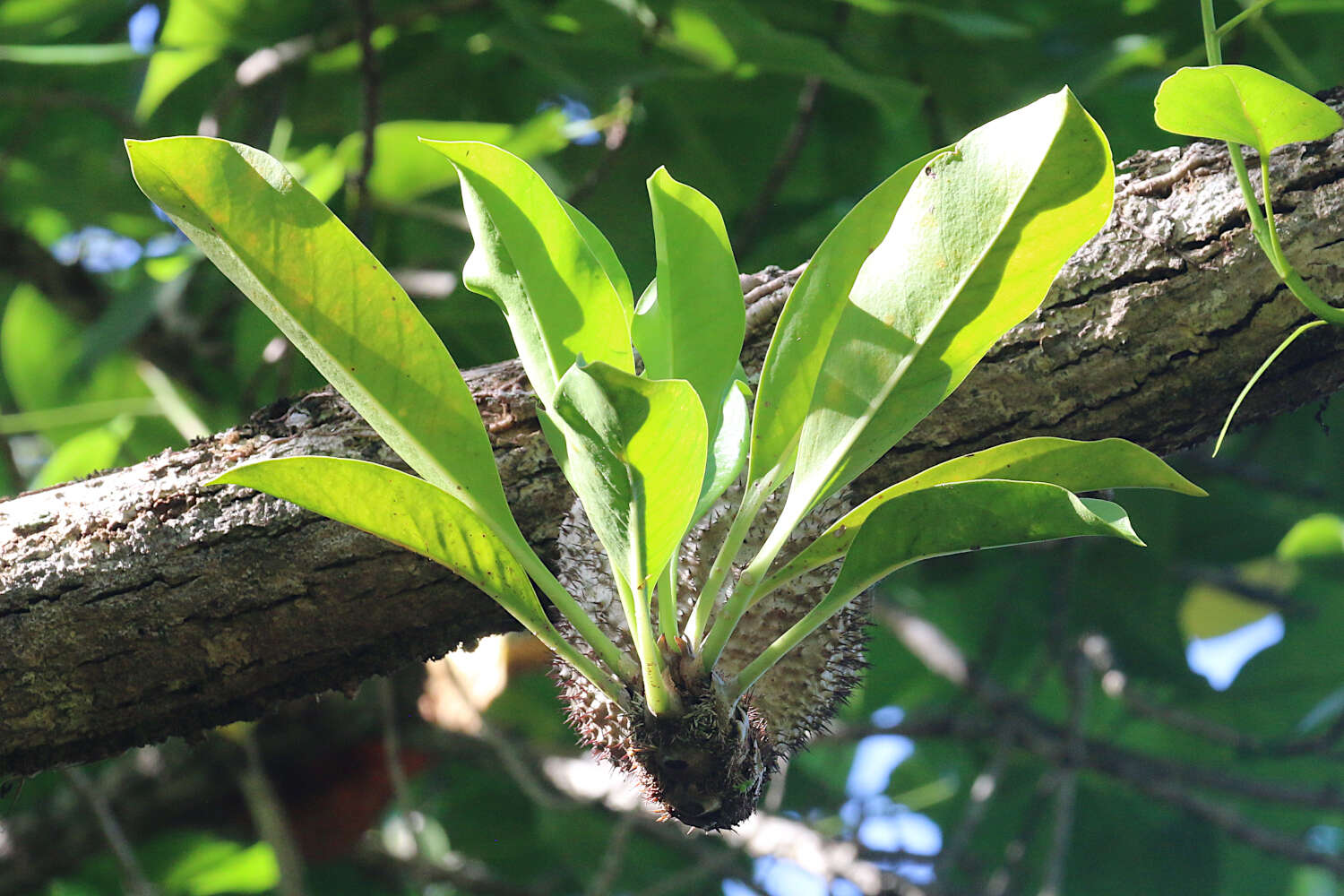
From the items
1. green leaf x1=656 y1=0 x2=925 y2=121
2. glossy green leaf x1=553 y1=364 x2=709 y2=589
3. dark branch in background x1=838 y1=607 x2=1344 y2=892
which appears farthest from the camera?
dark branch in background x1=838 y1=607 x2=1344 y2=892

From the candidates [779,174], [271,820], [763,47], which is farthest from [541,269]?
[271,820]

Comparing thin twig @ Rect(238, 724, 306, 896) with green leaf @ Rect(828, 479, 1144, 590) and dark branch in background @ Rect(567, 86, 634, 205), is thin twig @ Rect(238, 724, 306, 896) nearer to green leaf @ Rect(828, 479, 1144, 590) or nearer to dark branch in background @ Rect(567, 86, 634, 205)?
dark branch in background @ Rect(567, 86, 634, 205)

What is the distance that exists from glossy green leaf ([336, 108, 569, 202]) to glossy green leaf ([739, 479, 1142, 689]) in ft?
3.29

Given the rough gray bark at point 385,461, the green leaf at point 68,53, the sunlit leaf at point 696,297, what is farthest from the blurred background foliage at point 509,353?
the sunlit leaf at point 696,297

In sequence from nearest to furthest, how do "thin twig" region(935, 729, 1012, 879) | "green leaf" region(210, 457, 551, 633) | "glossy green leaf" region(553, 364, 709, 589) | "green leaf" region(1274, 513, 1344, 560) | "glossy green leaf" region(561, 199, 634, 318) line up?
"glossy green leaf" region(553, 364, 709, 589) → "green leaf" region(210, 457, 551, 633) → "glossy green leaf" region(561, 199, 634, 318) → "thin twig" region(935, 729, 1012, 879) → "green leaf" region(1274, 513, 1344, 560)

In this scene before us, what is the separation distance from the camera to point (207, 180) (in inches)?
24.5

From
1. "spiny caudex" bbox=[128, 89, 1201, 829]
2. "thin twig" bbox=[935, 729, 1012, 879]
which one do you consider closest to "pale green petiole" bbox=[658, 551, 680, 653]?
"spiny caudex" bbox=[128, 89, 1201, 829]

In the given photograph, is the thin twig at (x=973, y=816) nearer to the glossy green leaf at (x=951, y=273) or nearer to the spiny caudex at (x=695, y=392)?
the spiny caudex at (x=695, y=392)

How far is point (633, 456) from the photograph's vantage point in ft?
1.76

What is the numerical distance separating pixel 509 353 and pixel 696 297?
3.31 feet

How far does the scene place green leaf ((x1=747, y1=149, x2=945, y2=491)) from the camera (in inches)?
26.7

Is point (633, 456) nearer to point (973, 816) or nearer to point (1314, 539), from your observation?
point (973, 816)

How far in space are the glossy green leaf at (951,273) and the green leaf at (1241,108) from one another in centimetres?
8

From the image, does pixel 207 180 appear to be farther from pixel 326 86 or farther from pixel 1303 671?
pixel 1303 671
